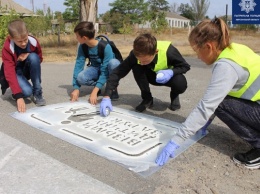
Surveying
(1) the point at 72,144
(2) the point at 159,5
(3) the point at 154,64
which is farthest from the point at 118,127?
(2) the point at 159,5

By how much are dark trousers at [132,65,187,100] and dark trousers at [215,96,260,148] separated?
100cm

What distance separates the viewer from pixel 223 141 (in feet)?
7.98

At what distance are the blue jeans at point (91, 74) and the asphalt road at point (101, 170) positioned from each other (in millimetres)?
1081

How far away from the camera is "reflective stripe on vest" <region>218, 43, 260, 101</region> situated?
1.88m

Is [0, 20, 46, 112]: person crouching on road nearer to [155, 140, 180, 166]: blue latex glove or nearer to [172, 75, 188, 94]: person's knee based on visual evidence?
[172, 75, 188, 94]: person's knee

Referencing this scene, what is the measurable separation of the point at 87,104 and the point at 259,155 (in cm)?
197

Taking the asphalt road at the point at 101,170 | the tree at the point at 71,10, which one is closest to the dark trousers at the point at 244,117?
the asphalt road at the point at 101,170

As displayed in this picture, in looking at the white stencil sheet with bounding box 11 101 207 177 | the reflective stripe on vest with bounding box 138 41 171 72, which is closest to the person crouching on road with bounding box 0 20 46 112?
the white stencil sheet with bounding box 11 101 207 177

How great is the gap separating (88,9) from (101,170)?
21.6 ft

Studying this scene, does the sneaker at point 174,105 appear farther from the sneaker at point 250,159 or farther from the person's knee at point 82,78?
the sneaker at point 250,159

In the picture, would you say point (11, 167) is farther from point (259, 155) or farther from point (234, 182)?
point (259, 155)

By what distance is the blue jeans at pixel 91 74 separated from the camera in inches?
141

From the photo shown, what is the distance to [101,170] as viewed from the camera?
194cm

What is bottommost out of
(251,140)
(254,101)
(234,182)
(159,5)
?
(234,182)
